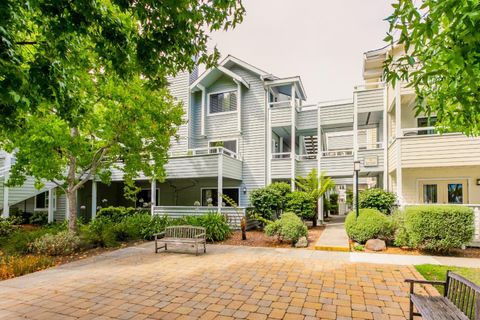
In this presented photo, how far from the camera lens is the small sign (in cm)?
1373

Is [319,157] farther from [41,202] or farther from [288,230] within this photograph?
[41,202]

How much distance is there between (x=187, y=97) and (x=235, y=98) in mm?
3022

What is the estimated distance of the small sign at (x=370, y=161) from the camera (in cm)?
1373

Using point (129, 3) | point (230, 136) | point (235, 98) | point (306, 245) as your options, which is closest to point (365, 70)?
point (235, 98)

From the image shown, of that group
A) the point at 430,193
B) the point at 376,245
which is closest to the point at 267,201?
the point at 376,245

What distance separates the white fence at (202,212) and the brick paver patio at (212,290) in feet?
17.6

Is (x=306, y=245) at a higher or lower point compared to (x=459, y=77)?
lower

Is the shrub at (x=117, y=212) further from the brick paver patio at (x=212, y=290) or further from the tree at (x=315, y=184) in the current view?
the tree at (x=315, y=184)

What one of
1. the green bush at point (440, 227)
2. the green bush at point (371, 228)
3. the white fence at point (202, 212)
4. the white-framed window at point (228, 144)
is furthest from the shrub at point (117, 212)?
the green bush at point (440, 227)

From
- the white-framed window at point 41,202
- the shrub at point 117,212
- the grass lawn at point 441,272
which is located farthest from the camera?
the white-framed window at point 41,202

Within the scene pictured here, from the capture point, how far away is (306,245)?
31.5 ft

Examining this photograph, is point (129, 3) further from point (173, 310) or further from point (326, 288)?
point (326, 288)

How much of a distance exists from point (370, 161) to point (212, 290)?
11.2m

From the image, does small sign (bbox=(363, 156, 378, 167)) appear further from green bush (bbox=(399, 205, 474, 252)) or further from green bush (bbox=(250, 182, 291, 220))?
green bush (bbox=(399, 205, 474, 252))
